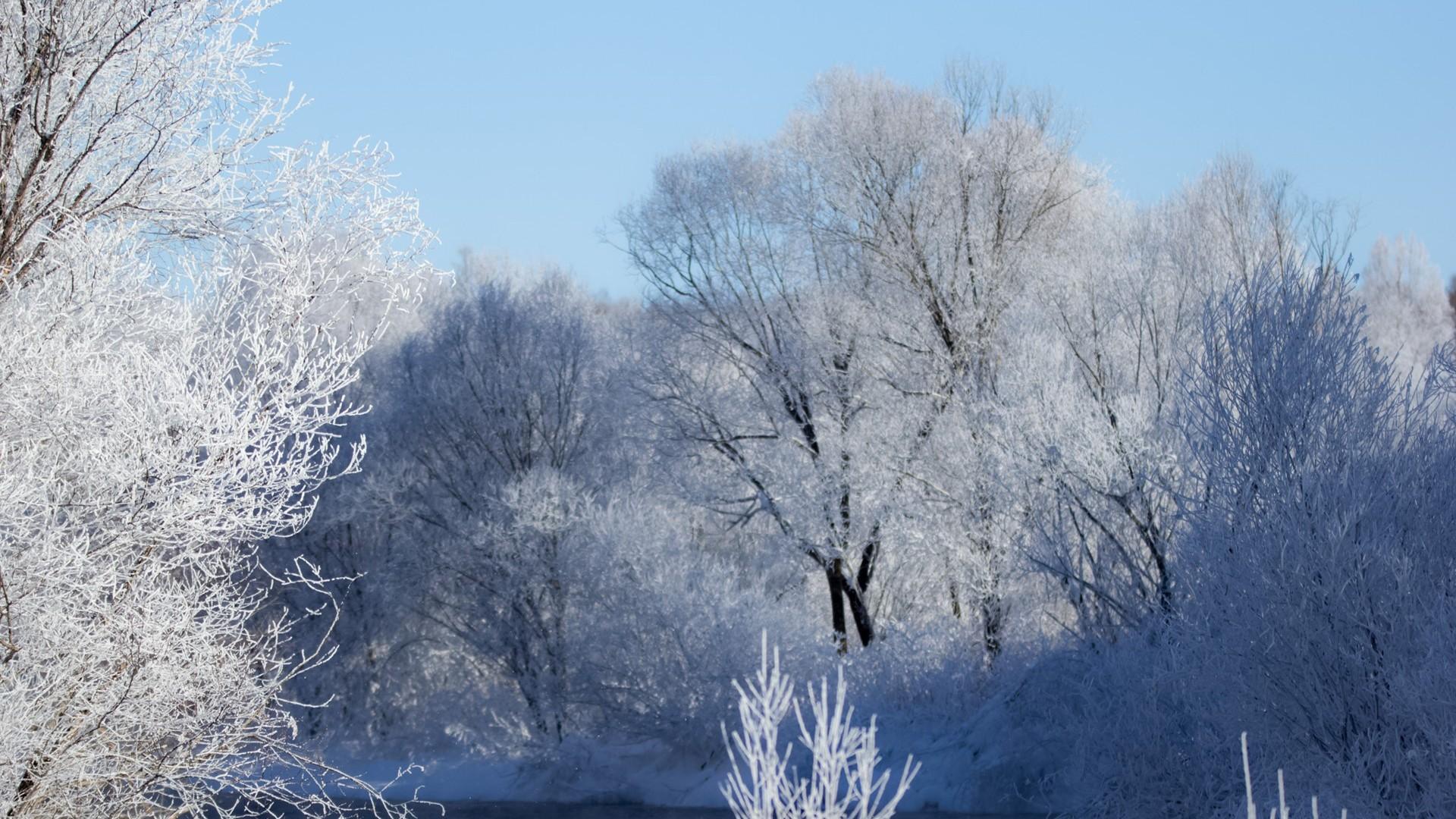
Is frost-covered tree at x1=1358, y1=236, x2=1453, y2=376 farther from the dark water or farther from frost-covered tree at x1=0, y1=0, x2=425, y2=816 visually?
frost-covered tree at x1=0, y1=0, x2=425, y2=816

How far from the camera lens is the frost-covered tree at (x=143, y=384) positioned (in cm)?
638

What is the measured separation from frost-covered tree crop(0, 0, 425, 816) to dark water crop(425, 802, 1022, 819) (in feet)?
36.6

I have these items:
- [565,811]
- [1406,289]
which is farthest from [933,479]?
[1406,289]

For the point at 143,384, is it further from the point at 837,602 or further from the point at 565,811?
the point at 837,602

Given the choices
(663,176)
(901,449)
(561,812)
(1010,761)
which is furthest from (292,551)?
(1010,761)

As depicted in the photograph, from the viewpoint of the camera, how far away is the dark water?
18.2 meters

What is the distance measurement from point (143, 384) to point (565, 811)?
46.2 feet

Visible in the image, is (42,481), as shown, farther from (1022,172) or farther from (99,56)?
(1022,172)

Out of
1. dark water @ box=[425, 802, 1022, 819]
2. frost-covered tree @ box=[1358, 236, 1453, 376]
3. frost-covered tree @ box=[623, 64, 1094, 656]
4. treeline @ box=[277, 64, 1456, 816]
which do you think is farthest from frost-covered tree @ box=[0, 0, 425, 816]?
frost-covered tree @ box=[1358, 236, 1453, 376]

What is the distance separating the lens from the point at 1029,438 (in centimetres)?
1638

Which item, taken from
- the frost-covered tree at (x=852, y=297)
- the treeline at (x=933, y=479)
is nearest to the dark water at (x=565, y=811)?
the treeline at (x=933, y=479)

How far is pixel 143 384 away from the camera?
21.6ft

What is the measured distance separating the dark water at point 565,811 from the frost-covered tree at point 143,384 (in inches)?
439

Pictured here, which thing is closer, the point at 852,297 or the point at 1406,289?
the point at 852,297
